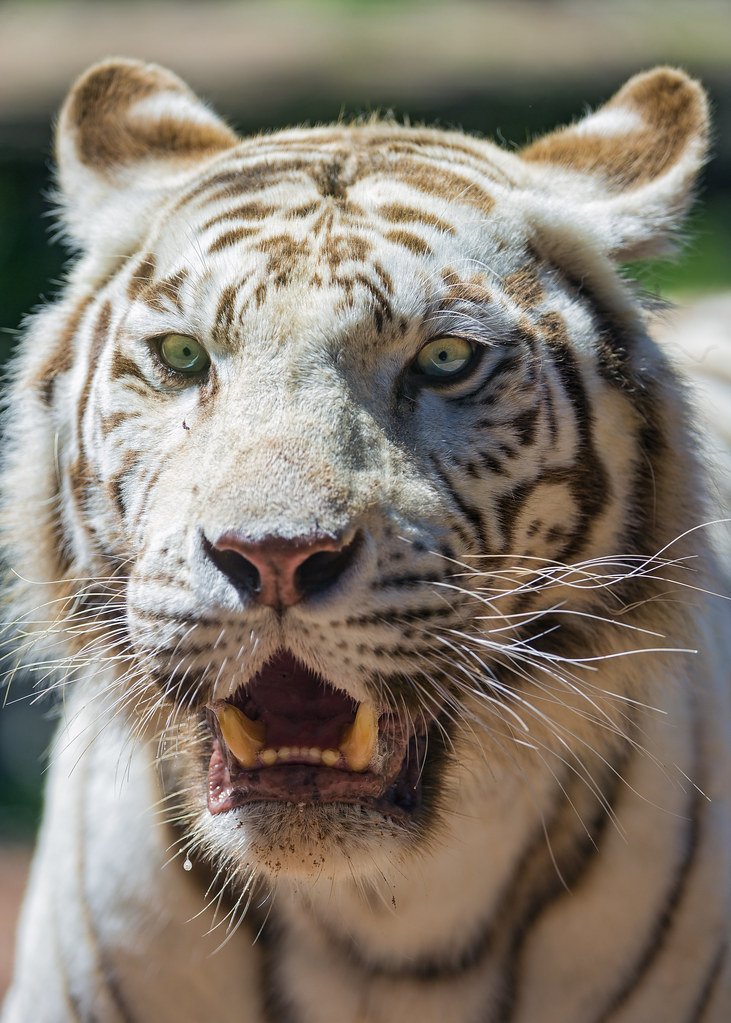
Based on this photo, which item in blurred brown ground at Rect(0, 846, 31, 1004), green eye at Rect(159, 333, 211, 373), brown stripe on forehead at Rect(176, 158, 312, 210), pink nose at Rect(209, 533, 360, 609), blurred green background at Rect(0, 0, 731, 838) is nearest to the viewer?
pink nose at Rect(209, 533, 360, 609)

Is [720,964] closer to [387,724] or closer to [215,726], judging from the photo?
[387,724]

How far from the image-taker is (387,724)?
4.24 feet

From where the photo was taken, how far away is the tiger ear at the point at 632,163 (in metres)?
1.47

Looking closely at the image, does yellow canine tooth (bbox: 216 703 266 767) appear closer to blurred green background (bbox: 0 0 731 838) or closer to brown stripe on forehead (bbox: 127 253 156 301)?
brown stripe on forehead (bbox: 127 253 156 301)

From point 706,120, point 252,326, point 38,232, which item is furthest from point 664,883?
point 38,232

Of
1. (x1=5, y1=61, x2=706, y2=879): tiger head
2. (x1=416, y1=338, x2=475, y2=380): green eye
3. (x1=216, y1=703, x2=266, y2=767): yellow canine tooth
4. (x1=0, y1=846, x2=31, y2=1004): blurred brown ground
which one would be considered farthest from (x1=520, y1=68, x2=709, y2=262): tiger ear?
(x1=0, y1=846, x2=31, y2=1004): blurred brown ground

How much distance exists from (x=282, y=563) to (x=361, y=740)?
27cm

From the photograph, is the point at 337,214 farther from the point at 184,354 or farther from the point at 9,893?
the point at 9,893

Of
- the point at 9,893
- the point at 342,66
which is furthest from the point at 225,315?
the point at 342,66

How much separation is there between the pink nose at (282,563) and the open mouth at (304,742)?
13 centimetres

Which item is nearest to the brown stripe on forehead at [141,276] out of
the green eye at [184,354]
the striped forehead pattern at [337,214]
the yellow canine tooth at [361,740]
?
the striped forehead pattern at [337,214]

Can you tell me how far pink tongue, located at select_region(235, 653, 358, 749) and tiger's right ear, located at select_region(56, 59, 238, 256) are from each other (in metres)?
0.63

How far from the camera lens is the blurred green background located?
182 inches

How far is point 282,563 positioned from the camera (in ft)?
3.51
